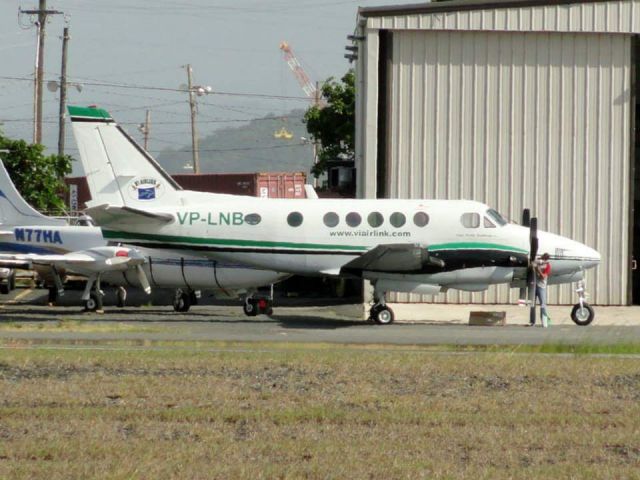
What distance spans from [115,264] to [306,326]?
6.48 m

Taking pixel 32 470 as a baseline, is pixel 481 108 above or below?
above

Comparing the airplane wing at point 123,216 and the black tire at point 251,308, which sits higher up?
the airplane wing at point 123,216

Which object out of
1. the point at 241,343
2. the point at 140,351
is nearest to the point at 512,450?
the point at 140,351

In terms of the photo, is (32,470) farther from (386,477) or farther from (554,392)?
(554,392)

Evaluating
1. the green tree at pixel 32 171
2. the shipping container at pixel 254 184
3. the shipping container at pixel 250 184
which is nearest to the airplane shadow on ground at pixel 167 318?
the green tree at pixel 32 171

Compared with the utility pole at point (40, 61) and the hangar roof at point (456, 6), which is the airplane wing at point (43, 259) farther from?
the utility pole at point (40, 61)

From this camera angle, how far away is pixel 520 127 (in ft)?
108

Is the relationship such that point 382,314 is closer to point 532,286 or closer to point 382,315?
point 382,315

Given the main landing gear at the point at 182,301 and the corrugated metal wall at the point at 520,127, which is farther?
the corrugated metal wall at the point at 520,127

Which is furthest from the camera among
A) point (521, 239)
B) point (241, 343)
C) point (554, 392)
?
point (521, 239)

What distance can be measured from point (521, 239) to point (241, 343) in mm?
8411

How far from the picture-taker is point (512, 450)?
404 inches

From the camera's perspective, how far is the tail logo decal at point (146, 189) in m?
27.3

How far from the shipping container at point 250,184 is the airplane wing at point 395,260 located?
24.0 metres
